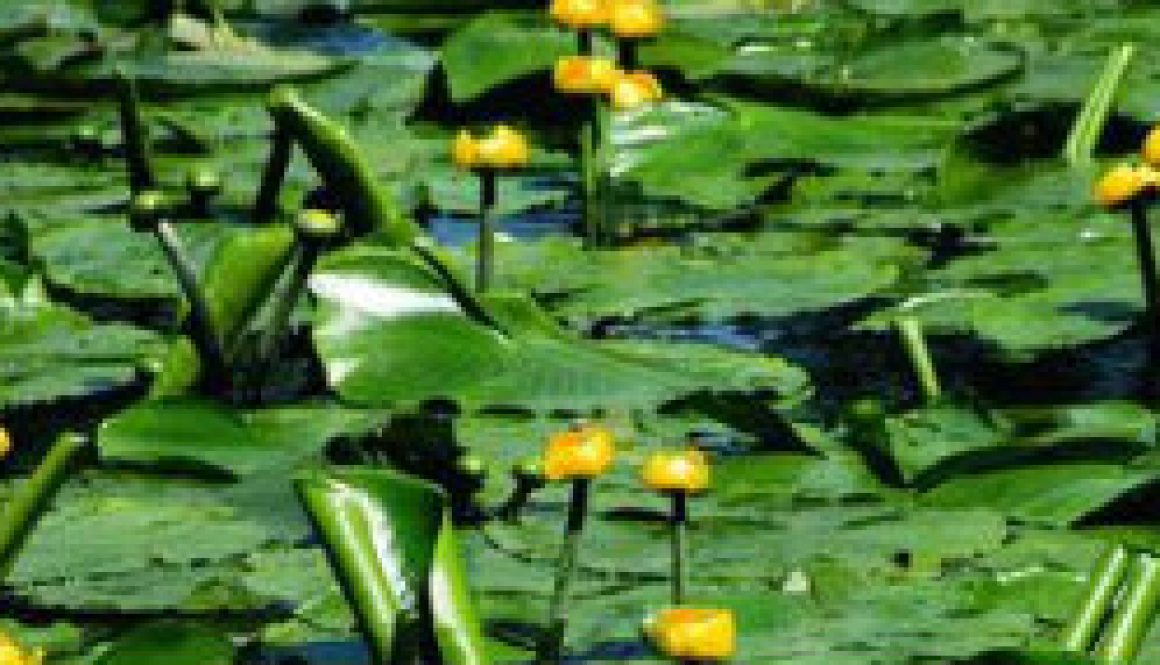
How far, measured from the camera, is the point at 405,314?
2133 mm

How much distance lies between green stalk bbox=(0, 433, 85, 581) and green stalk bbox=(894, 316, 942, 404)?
30.5 inches

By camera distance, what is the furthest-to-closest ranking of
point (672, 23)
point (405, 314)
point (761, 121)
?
point (672, 23), point (761, 121), point (405, 314)

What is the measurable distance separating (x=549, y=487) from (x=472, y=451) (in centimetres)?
Answer: 9

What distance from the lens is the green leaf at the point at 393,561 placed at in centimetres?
141

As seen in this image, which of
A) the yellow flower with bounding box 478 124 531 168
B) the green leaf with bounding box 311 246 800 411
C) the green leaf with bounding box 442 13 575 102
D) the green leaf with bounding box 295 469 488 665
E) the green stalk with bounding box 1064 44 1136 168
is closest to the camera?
the green leaf with bounding box 295 469 488 665

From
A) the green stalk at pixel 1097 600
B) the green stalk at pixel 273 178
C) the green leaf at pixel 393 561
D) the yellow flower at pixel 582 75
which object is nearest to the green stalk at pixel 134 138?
the green stalk at pixel 273 178

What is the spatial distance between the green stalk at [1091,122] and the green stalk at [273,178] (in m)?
0.77

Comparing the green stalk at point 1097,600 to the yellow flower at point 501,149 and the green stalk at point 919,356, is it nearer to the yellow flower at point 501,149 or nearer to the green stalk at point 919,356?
the green stalk at point 919,356

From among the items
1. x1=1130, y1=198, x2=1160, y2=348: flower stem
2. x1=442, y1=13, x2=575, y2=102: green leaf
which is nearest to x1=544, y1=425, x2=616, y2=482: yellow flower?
x1=1130, y1=198, x2=1160, y2=348: flower stem

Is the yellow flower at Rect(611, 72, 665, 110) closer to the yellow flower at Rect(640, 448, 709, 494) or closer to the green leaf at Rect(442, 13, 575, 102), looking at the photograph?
the green leaf at Rect(442, 13, 575, 102)

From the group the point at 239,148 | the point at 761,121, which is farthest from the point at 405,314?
the point at 239,148

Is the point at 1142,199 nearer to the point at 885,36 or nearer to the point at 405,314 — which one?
the point at 405,314

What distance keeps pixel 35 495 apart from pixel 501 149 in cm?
73

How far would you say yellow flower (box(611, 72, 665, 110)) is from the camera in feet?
8.71
